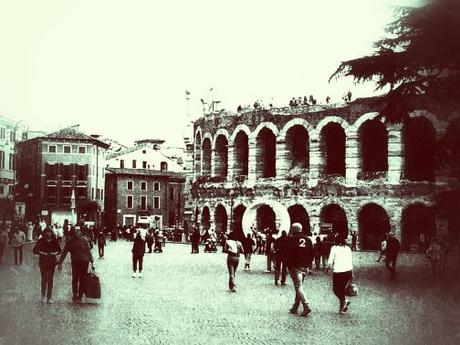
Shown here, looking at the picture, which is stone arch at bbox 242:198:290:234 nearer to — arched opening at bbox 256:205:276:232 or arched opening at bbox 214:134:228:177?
arched opening at bbox 256:205:276:232

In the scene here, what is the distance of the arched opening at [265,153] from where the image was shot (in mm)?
37406

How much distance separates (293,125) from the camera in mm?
35875

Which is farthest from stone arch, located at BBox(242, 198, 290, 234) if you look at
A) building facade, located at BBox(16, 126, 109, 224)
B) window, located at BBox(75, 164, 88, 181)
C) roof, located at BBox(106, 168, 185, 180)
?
building facade, located at BBox(16, 126, 109, 224)

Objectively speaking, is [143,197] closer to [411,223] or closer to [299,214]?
[411,223]

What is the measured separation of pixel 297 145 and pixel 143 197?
1267 centimetres

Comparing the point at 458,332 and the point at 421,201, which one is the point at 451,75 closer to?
the point at 458,332

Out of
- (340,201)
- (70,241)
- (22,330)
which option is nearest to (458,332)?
(22,330)

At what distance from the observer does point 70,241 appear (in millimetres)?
12289

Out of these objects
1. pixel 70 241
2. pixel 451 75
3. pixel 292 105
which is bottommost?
pixel 70 241

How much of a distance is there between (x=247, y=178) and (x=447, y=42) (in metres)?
26.8

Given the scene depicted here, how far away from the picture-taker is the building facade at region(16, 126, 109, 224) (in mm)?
11305

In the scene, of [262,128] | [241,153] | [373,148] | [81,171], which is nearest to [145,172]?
[262,128]

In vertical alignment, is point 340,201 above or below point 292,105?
below

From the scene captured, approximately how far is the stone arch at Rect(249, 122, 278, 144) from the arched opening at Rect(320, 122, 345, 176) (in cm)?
267
